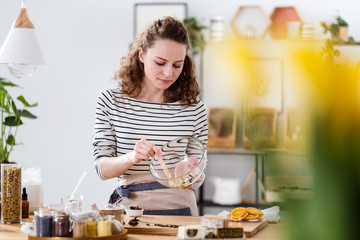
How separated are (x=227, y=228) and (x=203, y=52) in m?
3.44

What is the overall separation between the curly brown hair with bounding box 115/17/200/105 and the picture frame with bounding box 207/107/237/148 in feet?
8.55

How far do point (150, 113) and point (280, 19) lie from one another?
301 cm

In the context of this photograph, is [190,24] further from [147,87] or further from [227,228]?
[227,228]

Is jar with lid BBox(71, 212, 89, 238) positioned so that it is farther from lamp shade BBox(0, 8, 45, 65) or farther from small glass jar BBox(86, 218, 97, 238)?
lamp shade BBox(0, 8, 45, 65)

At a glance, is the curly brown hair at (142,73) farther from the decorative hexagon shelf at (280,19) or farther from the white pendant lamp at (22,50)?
the decorative hexagon shelf at (280,19)

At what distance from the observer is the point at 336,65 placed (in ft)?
1.02

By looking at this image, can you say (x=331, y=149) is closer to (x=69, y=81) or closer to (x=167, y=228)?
(x=167, y=228)

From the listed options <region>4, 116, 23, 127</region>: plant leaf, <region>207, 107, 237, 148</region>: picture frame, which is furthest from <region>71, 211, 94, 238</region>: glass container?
<region>207, 107, 237, 148</region>: picture frame

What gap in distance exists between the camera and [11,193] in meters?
1.98

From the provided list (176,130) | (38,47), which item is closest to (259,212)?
(176,130)

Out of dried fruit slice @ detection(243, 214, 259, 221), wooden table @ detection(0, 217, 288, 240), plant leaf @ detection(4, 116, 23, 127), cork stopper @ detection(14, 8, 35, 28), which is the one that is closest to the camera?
wooden table @ detection(0, 217, 288, 240)

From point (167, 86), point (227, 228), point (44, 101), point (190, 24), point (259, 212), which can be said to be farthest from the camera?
point (44, 101)

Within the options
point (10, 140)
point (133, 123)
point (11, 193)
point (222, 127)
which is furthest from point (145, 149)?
point (222, 127)

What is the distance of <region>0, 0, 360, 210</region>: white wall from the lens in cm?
514
